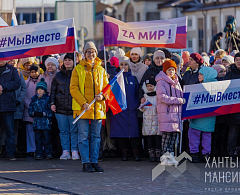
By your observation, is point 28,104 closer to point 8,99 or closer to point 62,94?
point 8,99

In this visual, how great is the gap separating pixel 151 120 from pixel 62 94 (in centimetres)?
176

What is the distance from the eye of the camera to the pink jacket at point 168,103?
33.5 ft

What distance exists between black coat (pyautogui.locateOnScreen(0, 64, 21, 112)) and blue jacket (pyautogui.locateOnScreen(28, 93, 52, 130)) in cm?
38

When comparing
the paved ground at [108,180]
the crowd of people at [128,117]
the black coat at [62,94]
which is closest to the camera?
the paved ground at [108,180]

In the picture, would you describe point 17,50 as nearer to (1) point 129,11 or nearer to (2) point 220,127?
(2) point 220,127

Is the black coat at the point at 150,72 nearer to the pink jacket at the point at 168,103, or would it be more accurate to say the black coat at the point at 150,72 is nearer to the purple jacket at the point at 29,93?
the pink jacket at the point at 168,103

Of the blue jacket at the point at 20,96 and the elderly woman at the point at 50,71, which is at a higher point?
the elderly woman at the point at 50,71

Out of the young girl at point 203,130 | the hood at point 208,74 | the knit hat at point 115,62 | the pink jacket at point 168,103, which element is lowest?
the young girl at point 203,130

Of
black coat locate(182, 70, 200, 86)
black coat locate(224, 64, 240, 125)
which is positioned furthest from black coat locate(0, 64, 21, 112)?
black coat locate(224, 64, 240, 125)

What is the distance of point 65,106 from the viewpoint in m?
11.3

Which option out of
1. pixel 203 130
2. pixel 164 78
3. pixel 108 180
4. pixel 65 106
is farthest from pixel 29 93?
pixel 108 180

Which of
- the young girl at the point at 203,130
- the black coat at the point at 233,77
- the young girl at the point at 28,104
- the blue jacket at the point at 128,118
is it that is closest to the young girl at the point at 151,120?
the blue jacket at the point at 128,118

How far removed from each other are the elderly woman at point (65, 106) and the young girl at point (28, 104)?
0.68 m

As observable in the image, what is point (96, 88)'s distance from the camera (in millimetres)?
9492
